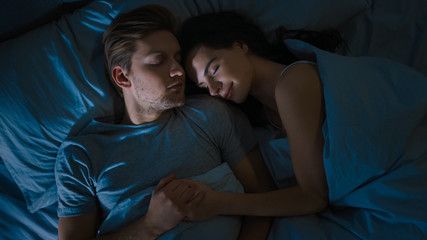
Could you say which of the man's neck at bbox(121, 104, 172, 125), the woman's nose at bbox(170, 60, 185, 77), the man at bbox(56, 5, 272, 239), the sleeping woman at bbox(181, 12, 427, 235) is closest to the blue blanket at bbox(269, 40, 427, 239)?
the sleeping woman at bbox(181, 12, 427, 235)

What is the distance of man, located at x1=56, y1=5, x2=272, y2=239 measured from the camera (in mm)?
974

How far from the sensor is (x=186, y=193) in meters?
0.94

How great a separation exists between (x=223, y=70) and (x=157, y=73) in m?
0.23

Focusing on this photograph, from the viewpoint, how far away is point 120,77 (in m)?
1.09

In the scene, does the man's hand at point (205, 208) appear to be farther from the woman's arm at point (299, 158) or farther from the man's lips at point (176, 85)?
the man's lips at point (176, 85)

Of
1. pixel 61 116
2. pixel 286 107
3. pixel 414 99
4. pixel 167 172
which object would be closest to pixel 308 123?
pixel 286 107

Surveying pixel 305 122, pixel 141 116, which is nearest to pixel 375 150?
pixel 305 122

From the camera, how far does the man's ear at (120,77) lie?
3.54 ft

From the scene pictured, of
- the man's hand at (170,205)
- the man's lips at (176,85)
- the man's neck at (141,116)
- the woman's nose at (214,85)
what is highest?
the man's lips at (176,85)

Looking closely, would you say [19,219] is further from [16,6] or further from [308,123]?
[308,123]

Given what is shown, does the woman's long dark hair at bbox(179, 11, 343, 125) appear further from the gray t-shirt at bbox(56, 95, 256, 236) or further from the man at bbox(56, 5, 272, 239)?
the gray t-shirt at bbox(56, 95, 256, 236)

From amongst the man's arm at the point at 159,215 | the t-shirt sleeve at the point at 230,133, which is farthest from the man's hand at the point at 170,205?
the t-shirt sleeve at the point at 230,133

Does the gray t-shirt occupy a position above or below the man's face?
below

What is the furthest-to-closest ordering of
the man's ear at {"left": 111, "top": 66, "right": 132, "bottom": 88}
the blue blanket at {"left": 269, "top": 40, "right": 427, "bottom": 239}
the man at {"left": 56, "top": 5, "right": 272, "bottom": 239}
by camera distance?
the man's ear at {"left": 111, "top": 66, "right": 132, "bottom": 88} < the man at {"left": 56, "top": 5, "right": 272, "bottom": 239} < the blue blanket at {"left": 269, "top": 40, "right": 427, "bottom": 239}
